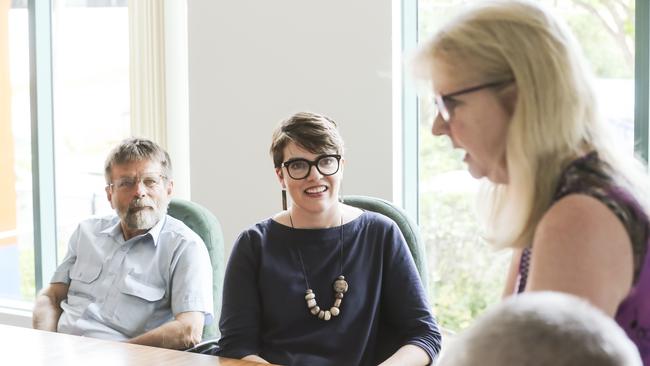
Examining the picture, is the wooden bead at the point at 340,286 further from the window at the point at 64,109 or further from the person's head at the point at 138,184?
the window at the point at 64,109

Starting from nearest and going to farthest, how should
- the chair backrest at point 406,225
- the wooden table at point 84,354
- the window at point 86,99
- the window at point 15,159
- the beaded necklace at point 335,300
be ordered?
the wooden table at point 84,354 < the beaded necklace at point 335,300 < the chair backrest at point 406,225 < the window at point 86,99 < the window at point 15,159

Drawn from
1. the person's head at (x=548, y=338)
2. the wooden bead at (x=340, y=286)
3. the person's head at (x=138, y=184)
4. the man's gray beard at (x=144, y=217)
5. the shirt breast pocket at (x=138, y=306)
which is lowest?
the shirt breast pocket at (x=138, y=306)

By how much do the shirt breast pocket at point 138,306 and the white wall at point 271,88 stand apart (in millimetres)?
1137

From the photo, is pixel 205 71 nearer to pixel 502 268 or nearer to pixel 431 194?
pixel 431 194

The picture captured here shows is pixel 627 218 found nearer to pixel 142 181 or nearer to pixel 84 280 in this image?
pixel 142 181

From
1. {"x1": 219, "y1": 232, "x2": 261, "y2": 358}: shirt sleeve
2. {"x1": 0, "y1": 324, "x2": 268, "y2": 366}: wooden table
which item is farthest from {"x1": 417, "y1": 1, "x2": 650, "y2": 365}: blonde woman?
{"x1": 219, "y1": 232, "x2": 261, "y2": 358}: shirt sleeve

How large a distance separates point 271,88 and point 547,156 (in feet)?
10.1

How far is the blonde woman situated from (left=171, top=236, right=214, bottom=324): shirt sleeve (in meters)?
1.90

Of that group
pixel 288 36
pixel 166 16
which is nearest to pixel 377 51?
pixel 288 36

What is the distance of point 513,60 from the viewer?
1.55 m

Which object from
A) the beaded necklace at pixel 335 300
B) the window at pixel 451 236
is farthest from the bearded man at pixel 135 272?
the window at pixel 451 236

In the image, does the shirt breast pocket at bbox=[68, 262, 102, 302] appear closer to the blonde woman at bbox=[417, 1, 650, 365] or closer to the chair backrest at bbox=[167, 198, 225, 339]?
the chair backrest at bbox=[167, 198, 225, 339]

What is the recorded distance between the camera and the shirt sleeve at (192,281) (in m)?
3.40

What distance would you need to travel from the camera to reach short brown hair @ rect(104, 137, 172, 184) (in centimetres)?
362
